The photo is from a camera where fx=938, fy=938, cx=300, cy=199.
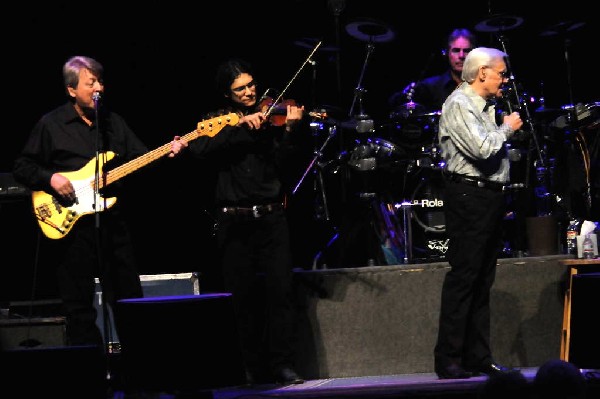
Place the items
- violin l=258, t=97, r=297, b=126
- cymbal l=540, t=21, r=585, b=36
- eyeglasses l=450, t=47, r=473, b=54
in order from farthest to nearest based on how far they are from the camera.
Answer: cymbal l=540, t=21, r=585, b=36
eyeglasses l=450, t=47, r=473, b=54
violin l=258, t=97, r=297, b=126

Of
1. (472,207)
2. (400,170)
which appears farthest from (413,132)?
(472,207)

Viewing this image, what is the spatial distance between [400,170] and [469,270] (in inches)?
93.5

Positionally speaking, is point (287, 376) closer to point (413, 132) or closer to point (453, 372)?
point (453, 372)

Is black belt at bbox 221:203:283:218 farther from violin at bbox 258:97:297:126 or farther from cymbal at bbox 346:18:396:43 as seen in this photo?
cymbal at bbox 346:18:396:43

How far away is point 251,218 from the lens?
20.9 feet

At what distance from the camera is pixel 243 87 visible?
6355mm

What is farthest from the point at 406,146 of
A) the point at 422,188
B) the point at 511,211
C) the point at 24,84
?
the point at 24,84

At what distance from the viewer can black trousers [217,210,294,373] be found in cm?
634

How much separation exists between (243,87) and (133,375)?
2435mm

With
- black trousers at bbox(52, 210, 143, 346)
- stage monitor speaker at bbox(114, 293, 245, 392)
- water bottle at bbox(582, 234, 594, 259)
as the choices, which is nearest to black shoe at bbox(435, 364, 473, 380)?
water bottle at bbox(582, 234, 594, 259)

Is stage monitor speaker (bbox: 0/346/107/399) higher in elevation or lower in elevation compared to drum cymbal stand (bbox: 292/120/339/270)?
lower

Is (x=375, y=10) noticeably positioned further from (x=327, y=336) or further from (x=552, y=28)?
(x=327, y=336)

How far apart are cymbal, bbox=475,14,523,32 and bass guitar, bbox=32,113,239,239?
3.00 m

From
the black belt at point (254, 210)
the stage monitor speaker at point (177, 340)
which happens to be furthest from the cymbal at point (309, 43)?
the stage monitor speaker at point (177, 340)
